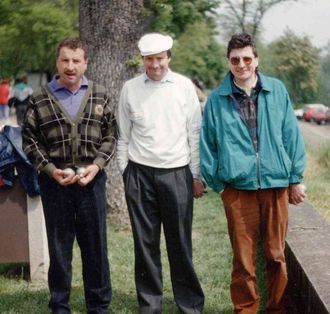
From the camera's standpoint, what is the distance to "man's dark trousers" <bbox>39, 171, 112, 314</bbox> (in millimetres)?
4215

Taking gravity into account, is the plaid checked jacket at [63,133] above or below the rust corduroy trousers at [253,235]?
above

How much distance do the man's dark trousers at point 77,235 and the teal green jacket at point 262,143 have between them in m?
0.79

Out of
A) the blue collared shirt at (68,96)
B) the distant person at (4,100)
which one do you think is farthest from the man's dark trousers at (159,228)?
the distant person at (4,100)

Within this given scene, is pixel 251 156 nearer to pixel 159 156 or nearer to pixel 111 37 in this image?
pixel 159 156

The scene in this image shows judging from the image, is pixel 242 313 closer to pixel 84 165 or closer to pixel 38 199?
pixel 84 165

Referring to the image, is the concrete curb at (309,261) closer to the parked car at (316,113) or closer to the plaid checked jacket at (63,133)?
the plaid checked jacket at (63,133)

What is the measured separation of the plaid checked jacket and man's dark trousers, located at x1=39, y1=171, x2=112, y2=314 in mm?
145

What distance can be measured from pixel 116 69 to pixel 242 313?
375cm

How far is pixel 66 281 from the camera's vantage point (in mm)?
4453

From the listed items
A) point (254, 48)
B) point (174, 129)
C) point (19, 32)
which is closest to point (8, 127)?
point (174, 129)

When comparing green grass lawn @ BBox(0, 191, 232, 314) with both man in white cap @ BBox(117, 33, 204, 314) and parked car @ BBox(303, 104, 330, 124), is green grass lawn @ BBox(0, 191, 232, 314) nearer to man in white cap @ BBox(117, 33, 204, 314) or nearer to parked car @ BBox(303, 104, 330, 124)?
man in white cap @ BBox(117, 33, 204, 314)

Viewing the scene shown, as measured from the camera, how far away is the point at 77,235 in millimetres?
4379

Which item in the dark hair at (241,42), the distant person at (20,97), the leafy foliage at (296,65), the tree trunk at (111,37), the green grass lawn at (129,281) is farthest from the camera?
the distant person at (20,97)

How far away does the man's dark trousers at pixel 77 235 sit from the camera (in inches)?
166
